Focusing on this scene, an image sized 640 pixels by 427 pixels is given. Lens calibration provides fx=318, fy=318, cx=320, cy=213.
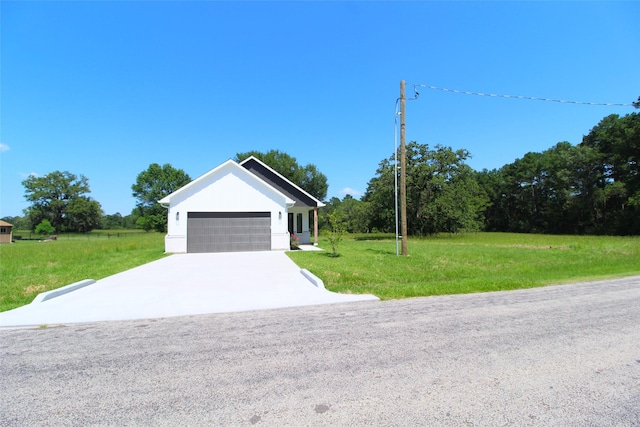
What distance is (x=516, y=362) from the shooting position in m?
3.27

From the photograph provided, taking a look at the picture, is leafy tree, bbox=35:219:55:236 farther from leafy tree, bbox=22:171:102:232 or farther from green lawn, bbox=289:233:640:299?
green lawn, bbox=289:233:640:299

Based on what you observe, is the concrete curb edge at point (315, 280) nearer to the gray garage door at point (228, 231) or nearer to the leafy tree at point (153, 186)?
the gray garage door at point (228, 231)

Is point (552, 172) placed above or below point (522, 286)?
above

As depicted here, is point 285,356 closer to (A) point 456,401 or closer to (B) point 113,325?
(A) point 456,401


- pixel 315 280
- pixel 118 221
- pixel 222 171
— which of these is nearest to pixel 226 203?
pixel 222 171

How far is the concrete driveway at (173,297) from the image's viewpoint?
Answer: 542 cm

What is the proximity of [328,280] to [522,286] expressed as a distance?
15.3 feet

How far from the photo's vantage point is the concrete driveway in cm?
542

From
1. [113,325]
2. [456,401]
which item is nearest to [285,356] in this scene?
[456,401]

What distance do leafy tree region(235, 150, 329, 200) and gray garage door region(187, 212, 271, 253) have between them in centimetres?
3494

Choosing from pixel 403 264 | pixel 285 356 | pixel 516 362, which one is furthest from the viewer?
pixel 403 264

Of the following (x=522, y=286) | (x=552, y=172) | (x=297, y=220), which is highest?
(x=552, y=172)

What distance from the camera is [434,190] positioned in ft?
106

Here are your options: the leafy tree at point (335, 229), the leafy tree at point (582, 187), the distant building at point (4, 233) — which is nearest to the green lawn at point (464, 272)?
the leafy tree at point (335, 229)
